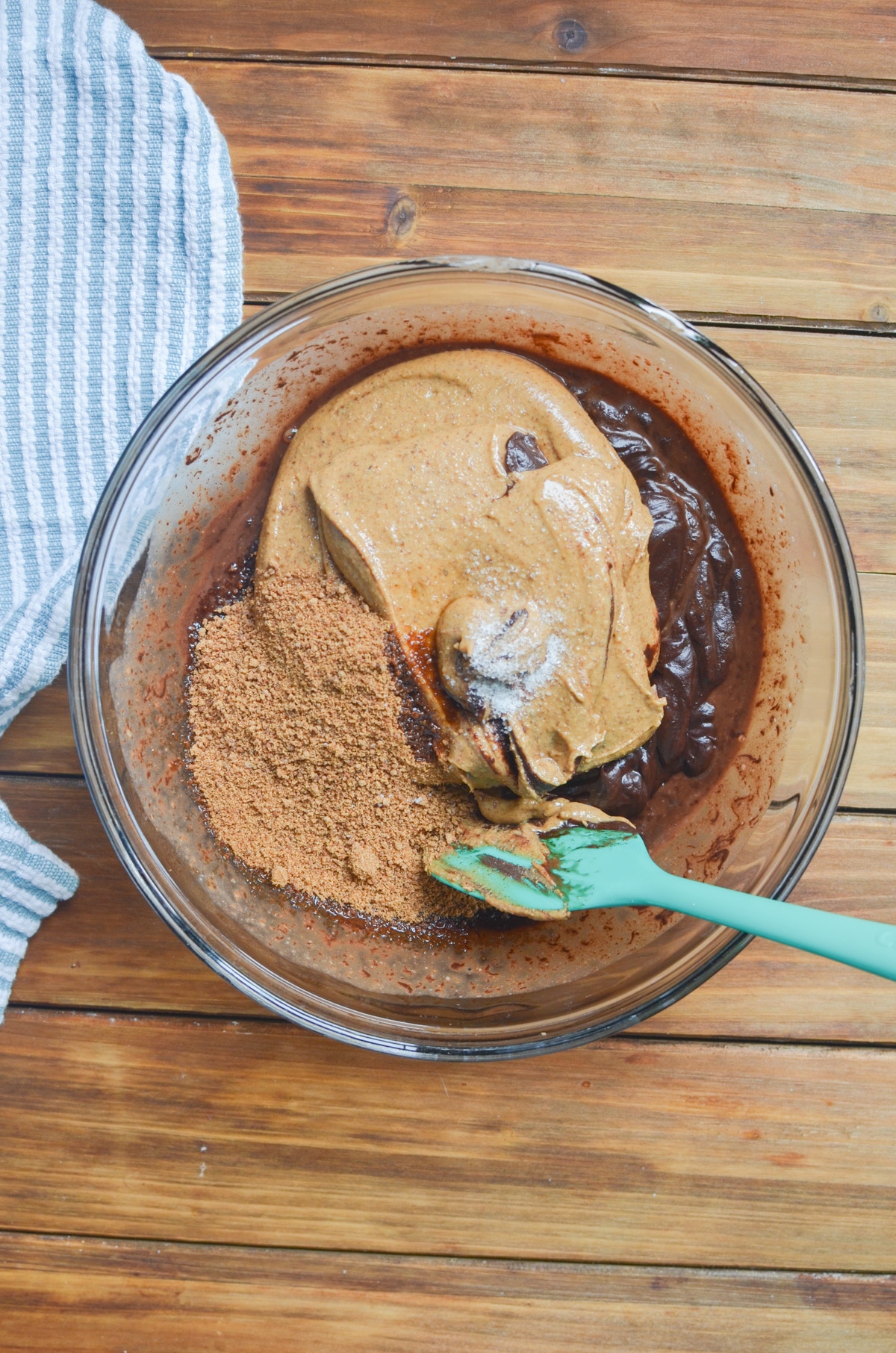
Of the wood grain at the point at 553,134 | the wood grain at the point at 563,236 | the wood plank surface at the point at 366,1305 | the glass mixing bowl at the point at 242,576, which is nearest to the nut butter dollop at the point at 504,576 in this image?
the glass mixing bowl at the point at 242,576

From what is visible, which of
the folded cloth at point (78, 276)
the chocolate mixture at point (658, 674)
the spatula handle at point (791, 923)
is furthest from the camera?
the folded cloth at point (78, 276)

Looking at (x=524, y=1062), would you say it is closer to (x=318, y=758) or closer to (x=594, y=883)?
(x=594, y=883)

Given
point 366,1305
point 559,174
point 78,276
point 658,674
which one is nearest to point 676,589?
point 658,674

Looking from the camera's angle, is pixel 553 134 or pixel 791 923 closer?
pixel 791 923

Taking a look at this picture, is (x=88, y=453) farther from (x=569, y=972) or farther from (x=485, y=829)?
(x=569, y=972)

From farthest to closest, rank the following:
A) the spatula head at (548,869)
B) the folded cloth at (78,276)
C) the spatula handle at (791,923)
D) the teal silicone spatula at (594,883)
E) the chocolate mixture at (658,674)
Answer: the folded cloth at (78,276), the chocolate mixture at (658,674), the spatula head at (548,869), the teal silicone spatula at (594,883), the spatula handle at (791,923)

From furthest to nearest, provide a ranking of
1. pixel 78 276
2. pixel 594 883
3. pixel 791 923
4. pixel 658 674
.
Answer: pixel 78 276
pixel 658 674
pixel 594 883
pixel 791 923

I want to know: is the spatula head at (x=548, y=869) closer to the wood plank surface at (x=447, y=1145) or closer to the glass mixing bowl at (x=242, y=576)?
the glass mixing bowl at (x=242, y=576)
